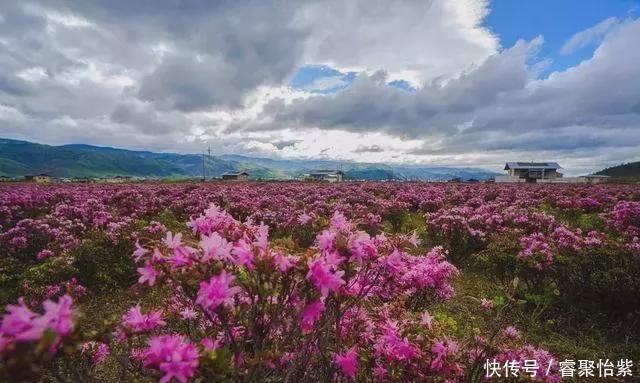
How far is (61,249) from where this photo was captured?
9.44m

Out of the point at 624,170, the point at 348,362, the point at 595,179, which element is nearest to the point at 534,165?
the point at 595,179

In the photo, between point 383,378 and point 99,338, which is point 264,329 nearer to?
point 99,338

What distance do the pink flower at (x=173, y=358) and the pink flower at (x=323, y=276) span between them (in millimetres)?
722

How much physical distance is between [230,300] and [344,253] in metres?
0.74

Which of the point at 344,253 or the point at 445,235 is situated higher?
the point at 344,253

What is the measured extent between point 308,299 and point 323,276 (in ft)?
1.21

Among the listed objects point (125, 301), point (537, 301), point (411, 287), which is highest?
point (411, 287)

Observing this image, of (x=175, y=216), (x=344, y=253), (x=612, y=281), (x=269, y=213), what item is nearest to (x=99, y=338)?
(x=344, y=253)

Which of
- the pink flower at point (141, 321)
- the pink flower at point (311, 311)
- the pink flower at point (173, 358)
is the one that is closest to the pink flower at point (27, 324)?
the pink flower at point (173, 358)

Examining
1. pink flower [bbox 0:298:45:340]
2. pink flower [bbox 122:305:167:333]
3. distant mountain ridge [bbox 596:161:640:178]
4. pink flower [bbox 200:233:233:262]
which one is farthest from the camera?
distant mountain ridge [bbox 596:161:640:178]

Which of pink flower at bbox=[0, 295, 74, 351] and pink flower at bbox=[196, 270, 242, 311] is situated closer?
pink flower at bbox=[0, 295, 74, 351]

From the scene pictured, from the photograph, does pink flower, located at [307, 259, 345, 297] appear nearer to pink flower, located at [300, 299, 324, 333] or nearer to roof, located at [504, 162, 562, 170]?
pink flower, located at [300, 299, 324, 333]

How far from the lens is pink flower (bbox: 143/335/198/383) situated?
1.95m

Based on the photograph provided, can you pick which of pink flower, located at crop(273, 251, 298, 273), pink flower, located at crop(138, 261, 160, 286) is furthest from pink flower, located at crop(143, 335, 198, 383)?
pink flower, located at crop(273, 251, 298, 273)
